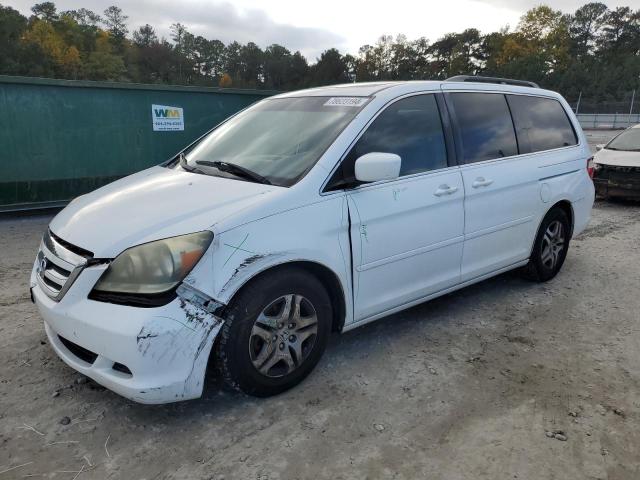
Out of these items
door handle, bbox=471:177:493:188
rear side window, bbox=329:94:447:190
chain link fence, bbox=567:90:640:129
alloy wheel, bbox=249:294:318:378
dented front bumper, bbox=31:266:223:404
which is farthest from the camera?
chain link fence, bbox=567:90:640:129

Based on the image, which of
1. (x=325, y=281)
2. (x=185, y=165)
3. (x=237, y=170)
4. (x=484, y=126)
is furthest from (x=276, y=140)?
(x=484, y=126)

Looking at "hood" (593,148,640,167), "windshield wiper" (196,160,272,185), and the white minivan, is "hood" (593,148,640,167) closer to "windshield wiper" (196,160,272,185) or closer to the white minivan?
the white minivan

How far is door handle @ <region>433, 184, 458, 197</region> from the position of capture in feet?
11.3

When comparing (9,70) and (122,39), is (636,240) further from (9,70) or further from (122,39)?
(122,39)

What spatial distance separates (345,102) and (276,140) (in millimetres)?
525

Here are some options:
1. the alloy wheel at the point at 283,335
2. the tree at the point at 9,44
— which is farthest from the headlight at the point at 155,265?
the tree at the point at 9,44

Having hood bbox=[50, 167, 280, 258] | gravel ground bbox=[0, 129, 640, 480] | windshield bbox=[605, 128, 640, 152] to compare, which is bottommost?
gravel ground bbox=[0, 129, 640, 480]

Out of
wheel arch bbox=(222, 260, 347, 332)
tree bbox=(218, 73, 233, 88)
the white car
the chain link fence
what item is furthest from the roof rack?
tree bbox=(218, 73, 233, 88)

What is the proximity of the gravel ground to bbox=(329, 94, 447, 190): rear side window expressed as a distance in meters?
1.23

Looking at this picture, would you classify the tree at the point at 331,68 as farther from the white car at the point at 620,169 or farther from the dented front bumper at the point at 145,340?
the dented front bumper at the point at 145,340

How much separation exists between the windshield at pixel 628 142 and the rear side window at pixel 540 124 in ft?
17.8

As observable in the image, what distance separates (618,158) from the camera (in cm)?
909

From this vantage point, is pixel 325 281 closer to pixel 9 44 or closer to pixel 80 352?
pixel 80 352

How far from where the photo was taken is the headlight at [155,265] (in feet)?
7.90
